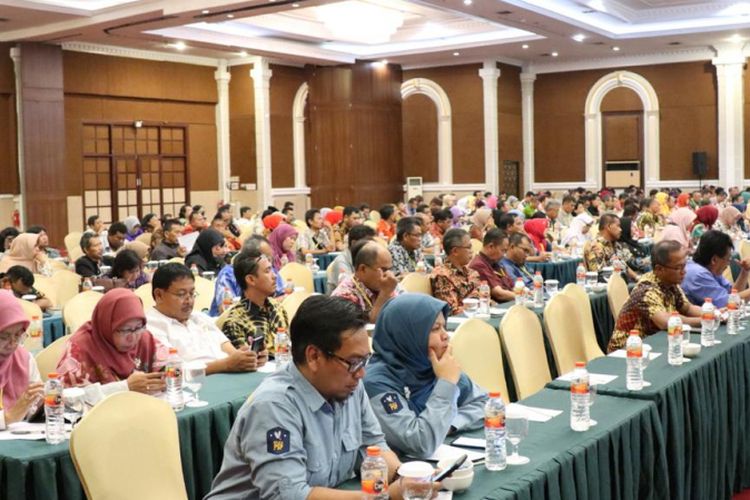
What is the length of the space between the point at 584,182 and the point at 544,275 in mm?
12984

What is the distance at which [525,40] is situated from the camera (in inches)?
728

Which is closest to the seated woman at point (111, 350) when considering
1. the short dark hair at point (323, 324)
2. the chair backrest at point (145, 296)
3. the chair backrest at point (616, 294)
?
Answer: the short dark hair at point (323, 324)

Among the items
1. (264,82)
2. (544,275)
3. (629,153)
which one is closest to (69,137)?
(264,82)

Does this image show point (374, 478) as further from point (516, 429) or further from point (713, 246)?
point (713, 246)

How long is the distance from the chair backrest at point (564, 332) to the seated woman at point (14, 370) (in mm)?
2936

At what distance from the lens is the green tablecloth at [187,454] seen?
330cm

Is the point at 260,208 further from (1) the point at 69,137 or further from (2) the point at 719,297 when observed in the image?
(2) the point at 719,297

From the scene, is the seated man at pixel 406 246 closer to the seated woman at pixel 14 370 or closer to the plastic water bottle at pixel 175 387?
the plastic water bottle at pixel 175 387

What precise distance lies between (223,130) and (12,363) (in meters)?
17.5

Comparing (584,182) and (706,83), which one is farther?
(584,182)

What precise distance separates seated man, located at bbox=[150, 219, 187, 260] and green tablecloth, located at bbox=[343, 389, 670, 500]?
6.75m

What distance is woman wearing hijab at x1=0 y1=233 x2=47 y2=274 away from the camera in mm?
9039

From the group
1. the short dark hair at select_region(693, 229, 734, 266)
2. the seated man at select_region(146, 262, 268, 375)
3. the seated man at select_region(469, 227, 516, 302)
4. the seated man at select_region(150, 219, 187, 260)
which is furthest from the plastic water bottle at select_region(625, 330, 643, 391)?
the seated man at select_region(150, 219, 187, 260)

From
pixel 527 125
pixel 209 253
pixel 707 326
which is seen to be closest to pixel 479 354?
pixel 707 326
